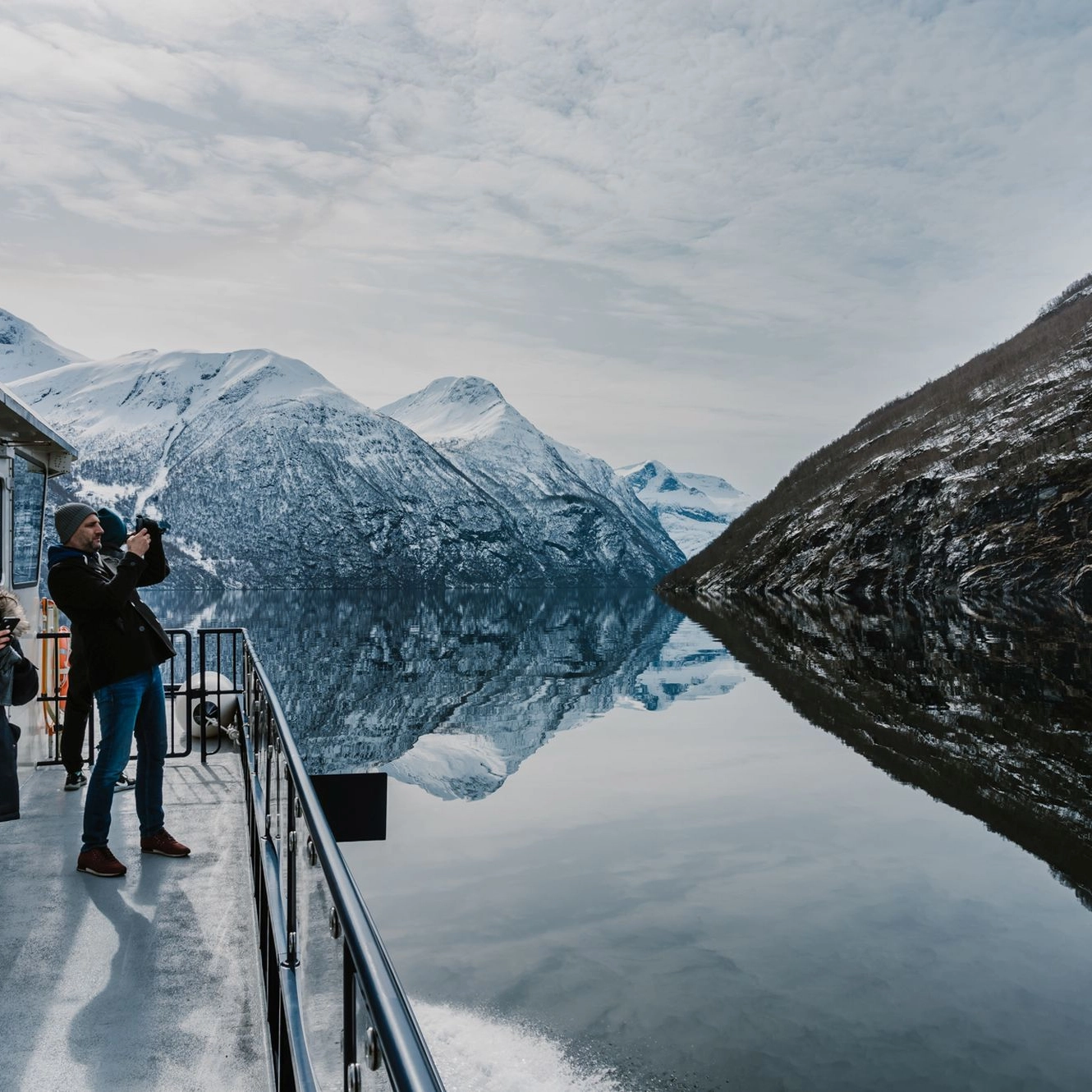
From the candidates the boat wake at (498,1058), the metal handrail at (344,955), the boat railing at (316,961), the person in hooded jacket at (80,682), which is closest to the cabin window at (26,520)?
the person in hooded jacket at (80,682)

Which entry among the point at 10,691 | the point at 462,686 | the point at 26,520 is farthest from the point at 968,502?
the point at 10,691

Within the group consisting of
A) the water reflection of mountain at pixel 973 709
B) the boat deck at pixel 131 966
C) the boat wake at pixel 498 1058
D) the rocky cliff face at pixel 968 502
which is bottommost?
the boat wake at pixel 498 1058

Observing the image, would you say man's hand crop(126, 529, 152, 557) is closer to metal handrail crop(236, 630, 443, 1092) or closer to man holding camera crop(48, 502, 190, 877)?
man holding camera crop(48, 502, 190, 877)

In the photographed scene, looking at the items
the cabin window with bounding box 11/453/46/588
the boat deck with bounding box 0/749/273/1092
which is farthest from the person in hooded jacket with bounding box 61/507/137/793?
the cabin window with bounding box 11/453/46/588

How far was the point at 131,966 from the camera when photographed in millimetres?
6035

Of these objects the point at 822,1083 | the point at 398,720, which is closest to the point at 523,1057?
the point at 822,1083

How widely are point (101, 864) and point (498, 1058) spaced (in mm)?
3354

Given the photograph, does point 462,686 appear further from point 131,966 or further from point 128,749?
point 131,966

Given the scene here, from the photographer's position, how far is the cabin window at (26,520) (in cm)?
1308

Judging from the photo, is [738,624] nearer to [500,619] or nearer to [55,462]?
[500,619]

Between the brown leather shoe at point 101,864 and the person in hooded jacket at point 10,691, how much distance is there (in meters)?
0.71

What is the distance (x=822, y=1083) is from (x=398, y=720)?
17.6 meters

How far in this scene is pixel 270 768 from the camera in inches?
259

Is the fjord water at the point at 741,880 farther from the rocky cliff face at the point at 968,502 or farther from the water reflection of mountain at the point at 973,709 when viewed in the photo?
the rocky cliff face at the point at 968,502
